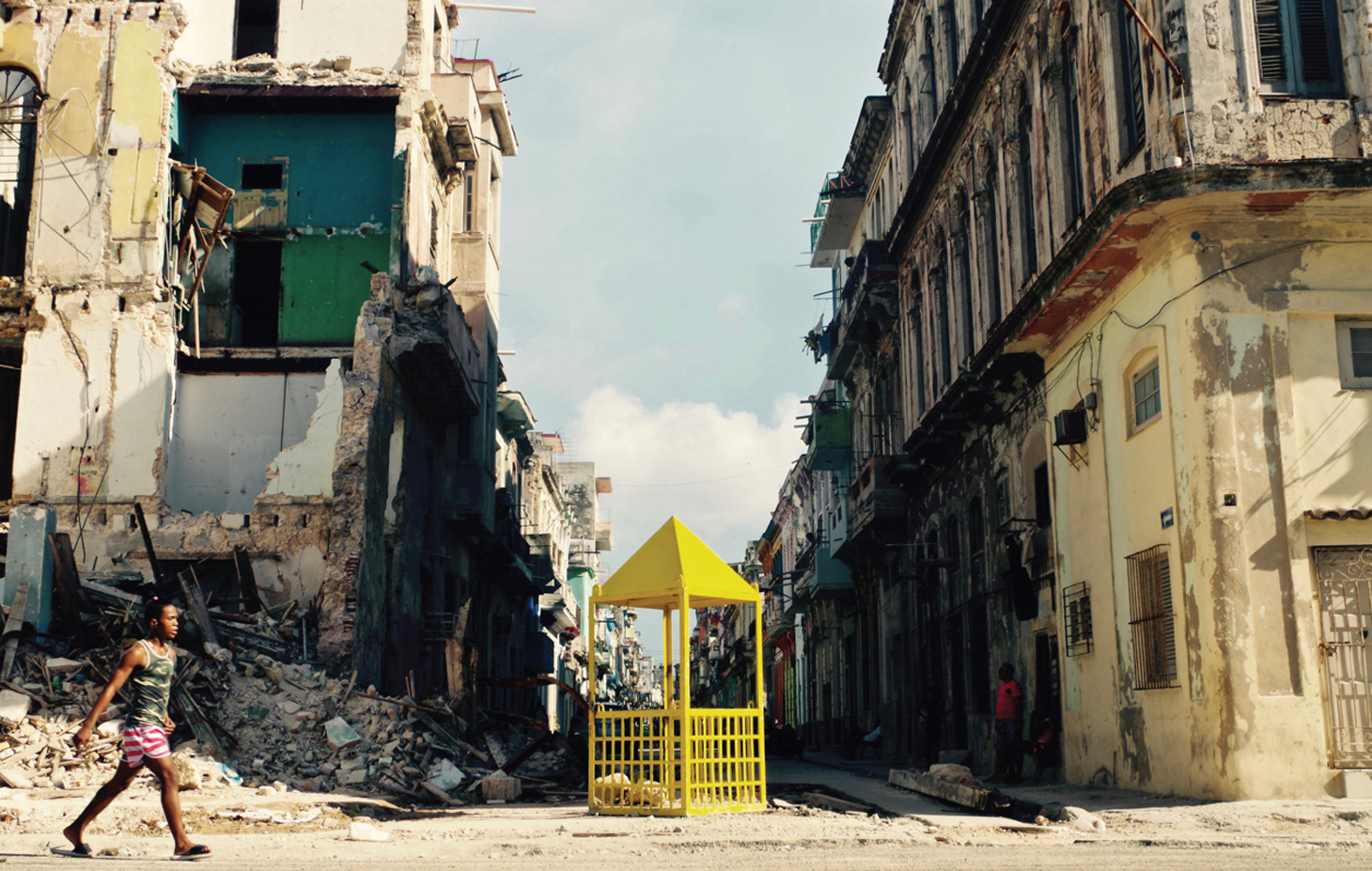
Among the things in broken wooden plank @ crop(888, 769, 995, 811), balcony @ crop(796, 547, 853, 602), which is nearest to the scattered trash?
broken wooden plank @ crop(888, 769, 995, 811)

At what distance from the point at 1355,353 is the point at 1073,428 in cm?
343

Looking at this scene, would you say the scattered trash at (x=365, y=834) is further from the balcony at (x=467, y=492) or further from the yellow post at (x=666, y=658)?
the balcony at (x=467, y=492)

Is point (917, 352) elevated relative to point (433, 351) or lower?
elevated

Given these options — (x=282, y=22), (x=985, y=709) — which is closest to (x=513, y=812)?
(x=985, y=709)

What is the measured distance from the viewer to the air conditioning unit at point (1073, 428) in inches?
606

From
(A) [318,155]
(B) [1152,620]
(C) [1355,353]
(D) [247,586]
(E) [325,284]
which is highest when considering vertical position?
(A) [318,155]

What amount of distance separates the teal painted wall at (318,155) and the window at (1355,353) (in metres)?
17.3

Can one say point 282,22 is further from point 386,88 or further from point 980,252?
point 980,252

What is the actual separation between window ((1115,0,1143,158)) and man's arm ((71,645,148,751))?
11.0 metres

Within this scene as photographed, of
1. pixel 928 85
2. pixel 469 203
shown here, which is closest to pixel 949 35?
pixel 928 85

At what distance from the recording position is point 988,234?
66.5 feet

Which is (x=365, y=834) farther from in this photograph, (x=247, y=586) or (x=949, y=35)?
(x=949, y=35)

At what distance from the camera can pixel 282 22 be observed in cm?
2553

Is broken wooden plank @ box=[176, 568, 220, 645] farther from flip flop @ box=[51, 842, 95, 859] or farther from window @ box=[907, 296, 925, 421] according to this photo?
window @ box=[907, 296, 925, 421]
